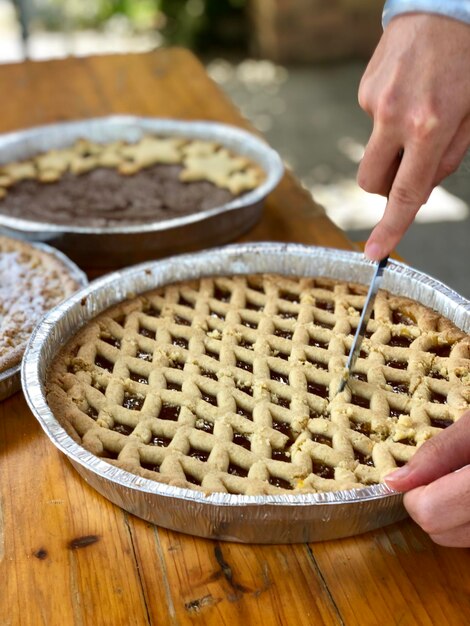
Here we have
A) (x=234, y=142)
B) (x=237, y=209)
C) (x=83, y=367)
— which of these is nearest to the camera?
(x=83, y=367)

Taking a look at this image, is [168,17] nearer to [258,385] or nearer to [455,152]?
[258,385]

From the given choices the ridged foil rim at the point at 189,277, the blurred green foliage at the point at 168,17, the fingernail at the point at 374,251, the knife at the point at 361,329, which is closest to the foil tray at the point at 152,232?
the ridged foil rim at the point at 189,277

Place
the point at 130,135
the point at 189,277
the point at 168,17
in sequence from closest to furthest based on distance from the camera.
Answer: the point at 189,277
the point at 130,135
the point at 168,17

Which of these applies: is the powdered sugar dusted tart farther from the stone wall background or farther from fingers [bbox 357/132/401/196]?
the stone wall background

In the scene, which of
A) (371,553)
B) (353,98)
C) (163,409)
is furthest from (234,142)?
(353,98)

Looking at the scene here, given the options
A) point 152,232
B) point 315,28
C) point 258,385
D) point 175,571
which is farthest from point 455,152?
point 315,28

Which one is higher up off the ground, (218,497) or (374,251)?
(374,251)

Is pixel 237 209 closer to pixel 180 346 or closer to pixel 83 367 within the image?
pixel 180 346
